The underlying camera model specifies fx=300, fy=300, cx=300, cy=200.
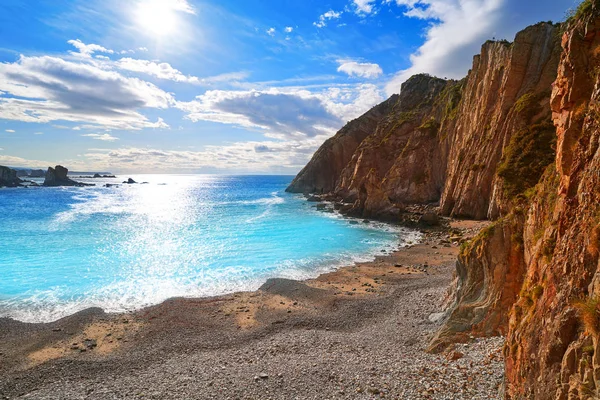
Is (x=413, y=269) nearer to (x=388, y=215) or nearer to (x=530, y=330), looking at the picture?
(x=530, y=330)

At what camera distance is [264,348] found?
15.8 metres

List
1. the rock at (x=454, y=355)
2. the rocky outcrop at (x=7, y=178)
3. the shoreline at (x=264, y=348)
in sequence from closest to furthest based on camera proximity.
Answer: the shoreline at (x=264, y=348), the rock at (x=454, y=355), the rocky outcrop at (x=7, y=178)

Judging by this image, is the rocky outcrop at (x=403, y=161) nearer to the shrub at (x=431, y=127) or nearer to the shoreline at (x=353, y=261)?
the shrub at (x=431, y=127)

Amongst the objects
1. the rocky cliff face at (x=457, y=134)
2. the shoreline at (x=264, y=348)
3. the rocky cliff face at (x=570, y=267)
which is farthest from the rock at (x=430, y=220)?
the rocky cliff face at (x=570, y=267)

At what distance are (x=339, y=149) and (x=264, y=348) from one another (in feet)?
321

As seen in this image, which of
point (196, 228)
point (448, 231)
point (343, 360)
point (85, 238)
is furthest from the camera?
point (196, 228)

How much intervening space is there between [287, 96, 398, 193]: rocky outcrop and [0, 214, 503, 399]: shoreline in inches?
3364

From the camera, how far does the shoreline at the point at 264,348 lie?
11.6m

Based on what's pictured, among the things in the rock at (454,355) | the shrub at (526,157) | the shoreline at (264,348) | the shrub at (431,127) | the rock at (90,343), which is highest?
the shrub at (431,127)

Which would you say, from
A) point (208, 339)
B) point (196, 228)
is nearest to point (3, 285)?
point (208, 339)

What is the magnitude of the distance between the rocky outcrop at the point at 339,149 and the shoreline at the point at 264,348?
8546 cm

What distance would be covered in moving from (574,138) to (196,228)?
54.4 metres

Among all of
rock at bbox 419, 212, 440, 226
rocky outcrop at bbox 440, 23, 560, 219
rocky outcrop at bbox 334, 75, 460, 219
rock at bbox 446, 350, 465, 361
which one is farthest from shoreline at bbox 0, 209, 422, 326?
rock at bbox 446, 350, 465, 361

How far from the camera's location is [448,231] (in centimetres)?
4238
